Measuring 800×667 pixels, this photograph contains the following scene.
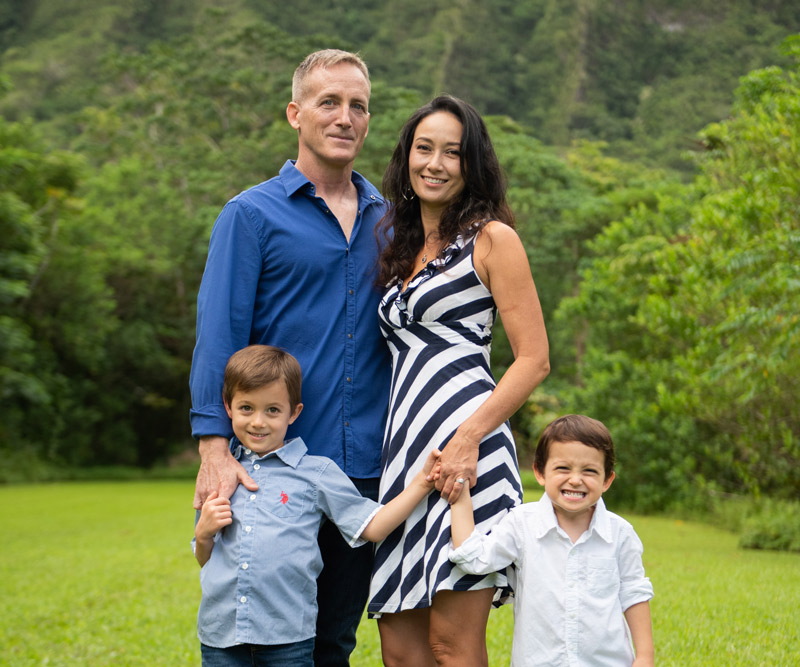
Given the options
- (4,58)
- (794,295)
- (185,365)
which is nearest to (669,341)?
(794,295)

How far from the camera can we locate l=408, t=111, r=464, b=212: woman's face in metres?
2.94

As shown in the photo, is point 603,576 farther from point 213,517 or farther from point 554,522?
point 213,517

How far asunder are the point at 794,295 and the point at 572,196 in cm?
1656

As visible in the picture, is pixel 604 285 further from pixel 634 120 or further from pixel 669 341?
pixel 634 120

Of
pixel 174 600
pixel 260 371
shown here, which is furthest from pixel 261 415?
pixel 174 600

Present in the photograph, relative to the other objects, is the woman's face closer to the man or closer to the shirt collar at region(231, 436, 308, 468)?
the man

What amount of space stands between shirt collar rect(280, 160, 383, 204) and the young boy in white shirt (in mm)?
1111

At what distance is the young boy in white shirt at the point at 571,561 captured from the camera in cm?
263

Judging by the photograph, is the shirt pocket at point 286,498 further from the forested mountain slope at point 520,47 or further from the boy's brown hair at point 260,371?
the forested mountain slope at point 520,47

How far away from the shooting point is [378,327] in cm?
311

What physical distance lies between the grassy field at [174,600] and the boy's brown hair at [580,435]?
2602 millimetres

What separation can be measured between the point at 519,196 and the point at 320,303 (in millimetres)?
21920

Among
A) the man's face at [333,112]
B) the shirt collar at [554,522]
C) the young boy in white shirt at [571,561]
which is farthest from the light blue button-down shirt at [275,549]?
the man's face at [333,112]

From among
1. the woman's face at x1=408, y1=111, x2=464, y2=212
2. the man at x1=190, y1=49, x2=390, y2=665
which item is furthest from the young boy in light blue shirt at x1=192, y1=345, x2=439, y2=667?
the woman's face at x1=408, y1=111, x2=464, y2=212
